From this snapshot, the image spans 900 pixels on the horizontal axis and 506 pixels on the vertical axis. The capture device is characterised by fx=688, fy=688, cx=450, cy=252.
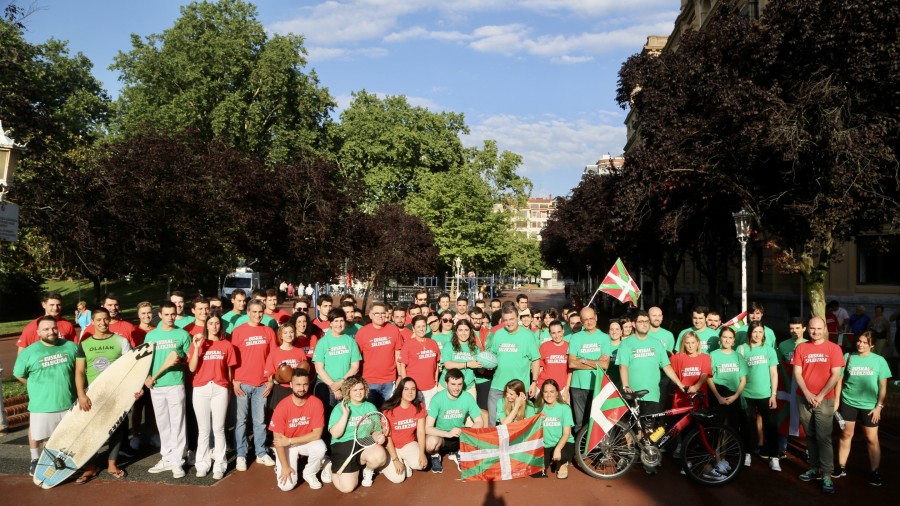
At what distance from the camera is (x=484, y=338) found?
991 centimetres

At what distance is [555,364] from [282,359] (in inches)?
129

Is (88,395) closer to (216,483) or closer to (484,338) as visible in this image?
(216,483)

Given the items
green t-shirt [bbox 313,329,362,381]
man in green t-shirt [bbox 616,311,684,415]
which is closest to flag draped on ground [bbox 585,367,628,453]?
man in green t-shirt [bbox 616,311,684,415]

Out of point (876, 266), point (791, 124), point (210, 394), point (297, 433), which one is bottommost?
point (297, 433)

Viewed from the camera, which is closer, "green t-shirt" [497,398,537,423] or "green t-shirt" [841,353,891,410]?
"green t-shirt" [841,353,891,410]

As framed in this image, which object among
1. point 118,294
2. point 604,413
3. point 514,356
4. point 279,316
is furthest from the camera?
point 118,294

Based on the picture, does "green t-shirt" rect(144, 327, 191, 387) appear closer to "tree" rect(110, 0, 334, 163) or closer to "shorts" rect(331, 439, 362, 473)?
"shorts" rect(331, 439, 362, 473)

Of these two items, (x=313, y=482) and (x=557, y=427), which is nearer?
(x=313, y=482)

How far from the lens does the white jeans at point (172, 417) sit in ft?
24.5

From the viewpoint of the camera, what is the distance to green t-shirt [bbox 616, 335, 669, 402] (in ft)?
25.5

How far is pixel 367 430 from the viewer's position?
7.22 meters

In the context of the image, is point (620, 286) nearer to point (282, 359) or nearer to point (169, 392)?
point (282, 359)

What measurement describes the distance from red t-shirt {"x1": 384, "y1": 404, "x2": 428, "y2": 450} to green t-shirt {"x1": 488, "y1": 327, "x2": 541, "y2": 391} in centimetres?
118

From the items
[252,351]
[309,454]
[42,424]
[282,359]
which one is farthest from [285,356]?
[42,424]
